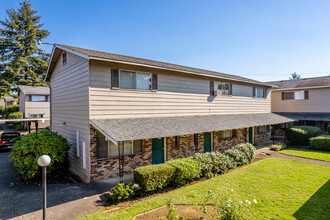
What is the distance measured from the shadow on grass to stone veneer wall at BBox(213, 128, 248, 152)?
689 cm

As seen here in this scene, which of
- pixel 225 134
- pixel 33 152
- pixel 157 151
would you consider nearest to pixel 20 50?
pixel 33 152

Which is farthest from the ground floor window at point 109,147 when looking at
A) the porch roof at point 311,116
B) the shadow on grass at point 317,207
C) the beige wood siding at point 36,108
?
the beige wood siding at point 36,108

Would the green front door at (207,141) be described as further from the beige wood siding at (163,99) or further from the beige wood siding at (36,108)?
the beige wood siding at (36,108)

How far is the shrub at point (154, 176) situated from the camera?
6.74m

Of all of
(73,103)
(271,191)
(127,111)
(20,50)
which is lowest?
(271,191)

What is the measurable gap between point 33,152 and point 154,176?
19.3 ft

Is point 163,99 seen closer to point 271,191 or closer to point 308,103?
point 271,191

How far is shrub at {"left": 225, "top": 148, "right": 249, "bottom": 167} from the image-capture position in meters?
10.2

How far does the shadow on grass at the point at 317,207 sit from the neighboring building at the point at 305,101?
14.2 m

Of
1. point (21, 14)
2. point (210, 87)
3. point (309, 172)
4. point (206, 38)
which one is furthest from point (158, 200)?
point (21, 14)

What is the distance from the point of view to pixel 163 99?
35.0 ft

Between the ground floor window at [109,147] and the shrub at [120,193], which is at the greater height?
the ground floor window at [109,147]

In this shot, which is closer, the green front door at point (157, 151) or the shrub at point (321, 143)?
the green front door at point (157, 151)

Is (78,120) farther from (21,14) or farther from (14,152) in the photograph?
(21,14)
